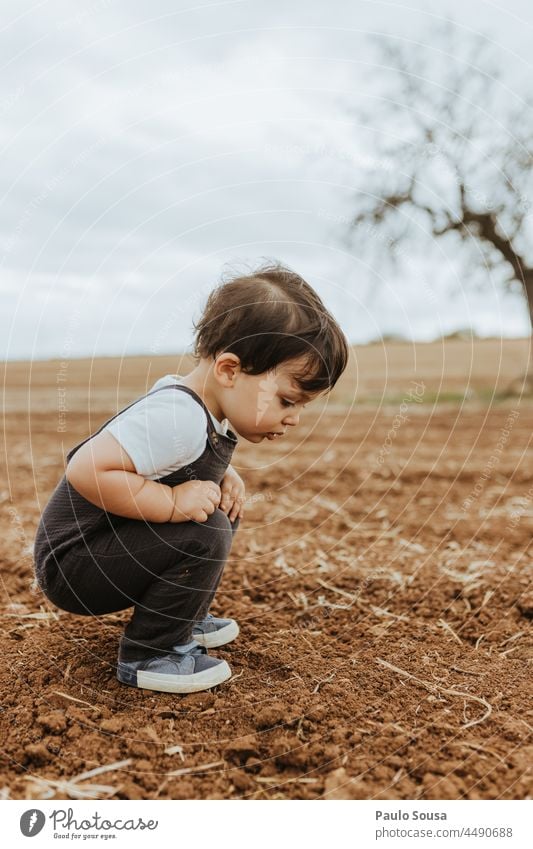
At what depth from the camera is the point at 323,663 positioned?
2338mm

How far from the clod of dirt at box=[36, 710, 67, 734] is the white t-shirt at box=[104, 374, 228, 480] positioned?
2.13 ft

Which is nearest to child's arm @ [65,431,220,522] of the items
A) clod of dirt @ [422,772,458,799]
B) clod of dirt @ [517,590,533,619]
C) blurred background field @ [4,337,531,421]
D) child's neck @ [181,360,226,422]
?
A: child's neck @ [181,360,226,422]

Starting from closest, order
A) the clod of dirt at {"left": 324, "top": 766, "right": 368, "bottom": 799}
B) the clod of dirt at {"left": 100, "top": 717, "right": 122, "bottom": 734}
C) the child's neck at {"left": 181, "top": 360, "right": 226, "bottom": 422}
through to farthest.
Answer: the clod of dirt at {"left": 324, "top": 766, "right": 368, "bottom": 799} → the clod of dirt at {"left": 100, "top": 717, "right": 122, "bottom": 734} → the child's neck at {"left": 181, "top": 360, "right": 226, "bottom": 422}

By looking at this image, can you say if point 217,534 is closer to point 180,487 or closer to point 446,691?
point 180,487

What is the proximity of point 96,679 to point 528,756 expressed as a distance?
1180 mm

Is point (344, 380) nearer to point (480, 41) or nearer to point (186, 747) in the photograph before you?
point (480, 41)

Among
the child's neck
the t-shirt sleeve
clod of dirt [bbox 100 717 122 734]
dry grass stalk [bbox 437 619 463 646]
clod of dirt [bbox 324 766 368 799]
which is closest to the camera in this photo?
clod of dirt [bbox 324 766 368 799]

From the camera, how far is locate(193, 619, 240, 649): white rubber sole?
96.6 inches

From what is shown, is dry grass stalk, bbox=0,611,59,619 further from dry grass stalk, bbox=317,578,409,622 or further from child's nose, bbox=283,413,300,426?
child's nose, bbox=283,413,300,426

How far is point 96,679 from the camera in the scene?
7.34 feet

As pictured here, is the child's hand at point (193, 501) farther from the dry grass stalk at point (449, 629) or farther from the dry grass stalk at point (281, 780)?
the dry grass stalk at point (449, 629)

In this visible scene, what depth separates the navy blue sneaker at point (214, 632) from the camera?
246 cm

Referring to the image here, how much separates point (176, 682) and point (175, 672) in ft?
0.11
